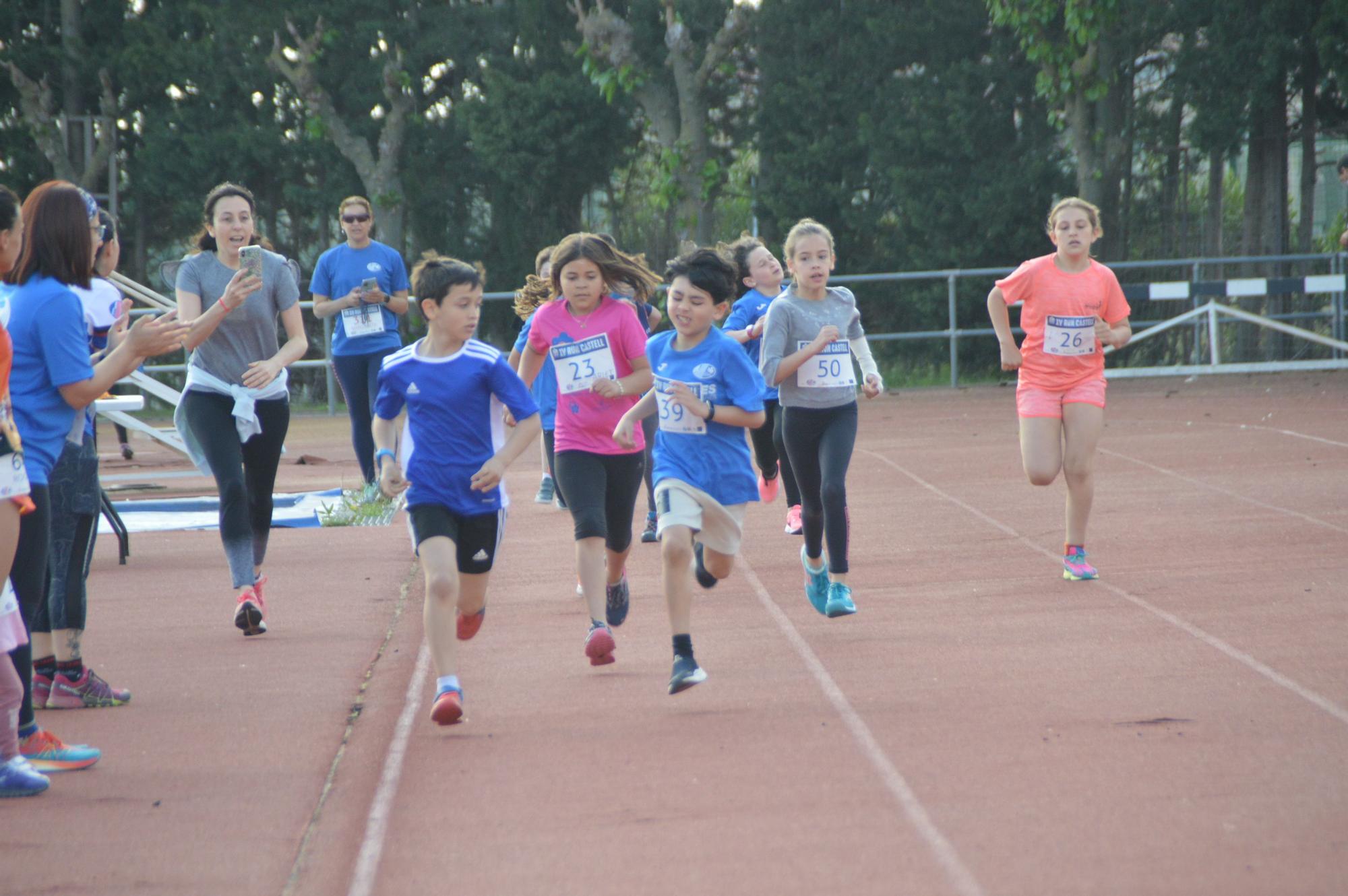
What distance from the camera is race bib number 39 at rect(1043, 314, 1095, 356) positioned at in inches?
287

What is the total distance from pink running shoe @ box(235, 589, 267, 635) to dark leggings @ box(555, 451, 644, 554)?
4.84ft

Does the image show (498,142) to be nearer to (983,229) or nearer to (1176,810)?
(983,229)

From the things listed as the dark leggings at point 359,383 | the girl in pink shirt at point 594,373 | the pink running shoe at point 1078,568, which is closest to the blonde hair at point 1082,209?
the pink running shoe at point 1078,568

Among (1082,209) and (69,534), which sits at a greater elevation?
(1082,209)

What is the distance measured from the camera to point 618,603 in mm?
6129

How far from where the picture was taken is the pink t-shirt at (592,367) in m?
5.89

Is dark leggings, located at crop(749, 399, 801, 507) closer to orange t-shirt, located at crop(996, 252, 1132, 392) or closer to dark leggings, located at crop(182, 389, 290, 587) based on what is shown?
orange t-shirt, located at crop(996, 252, 1132, 392)

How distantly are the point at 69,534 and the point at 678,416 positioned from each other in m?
2.18

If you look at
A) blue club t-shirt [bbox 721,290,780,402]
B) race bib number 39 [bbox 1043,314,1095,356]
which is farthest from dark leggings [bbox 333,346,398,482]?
race bib number 39 [bbox 1043,314,1095,356]

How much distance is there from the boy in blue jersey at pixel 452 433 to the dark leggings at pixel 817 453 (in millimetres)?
1860

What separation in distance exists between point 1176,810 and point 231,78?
2434cm

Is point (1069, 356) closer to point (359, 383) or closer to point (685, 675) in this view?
point (685, 675)

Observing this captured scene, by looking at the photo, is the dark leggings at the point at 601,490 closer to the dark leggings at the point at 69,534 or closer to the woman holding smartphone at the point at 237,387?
the woman holding smartphone at the point at 237,387

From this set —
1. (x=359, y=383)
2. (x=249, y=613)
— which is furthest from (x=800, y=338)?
(x=359, y=383)
